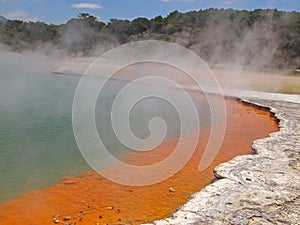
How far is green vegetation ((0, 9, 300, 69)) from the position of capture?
2800 cm

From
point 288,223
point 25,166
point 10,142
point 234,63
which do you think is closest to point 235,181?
point 288,223

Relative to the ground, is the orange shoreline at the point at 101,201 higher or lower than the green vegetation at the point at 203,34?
lower

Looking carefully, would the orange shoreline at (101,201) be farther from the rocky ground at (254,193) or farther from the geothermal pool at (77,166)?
the rocky ground at (254,193)

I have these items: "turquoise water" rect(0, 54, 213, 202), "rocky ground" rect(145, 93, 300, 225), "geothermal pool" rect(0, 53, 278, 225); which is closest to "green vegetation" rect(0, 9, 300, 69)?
"turquoise water" rect(0, 54, 213, 202)

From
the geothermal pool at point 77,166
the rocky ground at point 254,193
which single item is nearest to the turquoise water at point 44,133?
the geothermal pool at point 77,166

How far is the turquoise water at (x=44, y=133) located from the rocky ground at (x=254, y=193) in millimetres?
2473

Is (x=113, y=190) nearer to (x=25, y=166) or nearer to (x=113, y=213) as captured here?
(x=113, y=213)

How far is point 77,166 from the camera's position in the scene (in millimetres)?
6367

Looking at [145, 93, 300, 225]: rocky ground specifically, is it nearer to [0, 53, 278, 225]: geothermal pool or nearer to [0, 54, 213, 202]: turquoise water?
A: [0, 53, 278, 225]: geothermal pool

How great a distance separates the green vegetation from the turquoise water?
16.6 m

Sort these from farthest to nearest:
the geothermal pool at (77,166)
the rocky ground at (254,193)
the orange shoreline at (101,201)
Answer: the geothermal pool at (77,166)
the orange shoreline at (101,201)
the rocky ground at (254,193)

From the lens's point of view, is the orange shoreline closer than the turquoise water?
Yes

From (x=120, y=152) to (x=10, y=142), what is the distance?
2.31 metres

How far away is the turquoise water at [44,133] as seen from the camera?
587 cm
